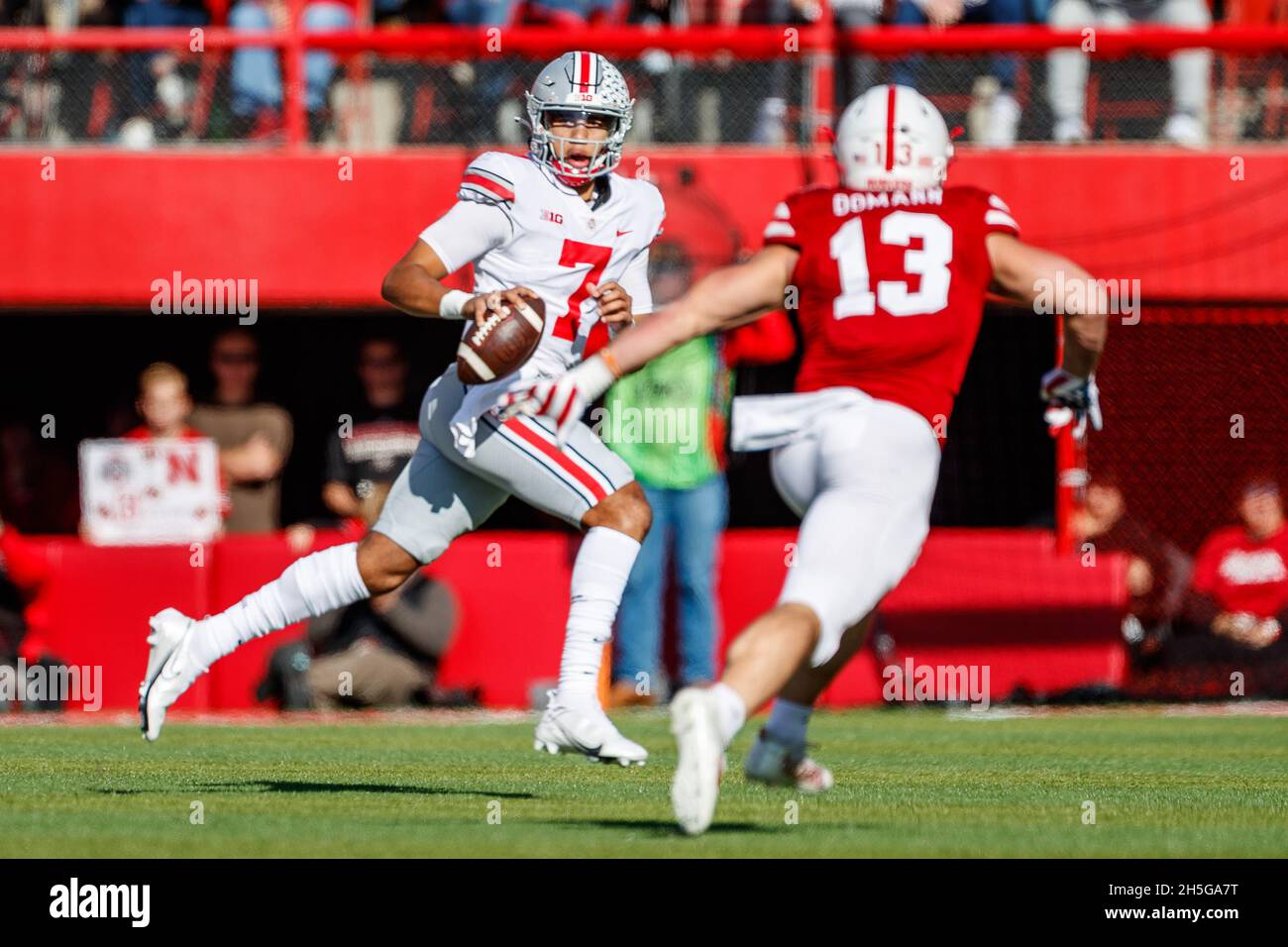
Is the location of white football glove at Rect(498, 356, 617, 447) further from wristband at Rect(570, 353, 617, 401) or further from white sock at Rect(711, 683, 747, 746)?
white sock at Rect(711, 683, 747, 746)

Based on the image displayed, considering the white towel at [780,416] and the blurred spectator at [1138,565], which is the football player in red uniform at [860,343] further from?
the blurred spectator at [1138,565]

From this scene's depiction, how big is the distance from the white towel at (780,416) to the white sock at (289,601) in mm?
2049

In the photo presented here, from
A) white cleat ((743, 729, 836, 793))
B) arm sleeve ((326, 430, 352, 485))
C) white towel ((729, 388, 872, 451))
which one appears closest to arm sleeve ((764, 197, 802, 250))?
white towel ((729, 388, 872, 451))

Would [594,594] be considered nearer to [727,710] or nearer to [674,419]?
[727,710]

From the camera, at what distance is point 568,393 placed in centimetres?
584

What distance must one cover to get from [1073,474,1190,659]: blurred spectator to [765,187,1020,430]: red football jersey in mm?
7368

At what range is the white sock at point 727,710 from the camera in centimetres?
548

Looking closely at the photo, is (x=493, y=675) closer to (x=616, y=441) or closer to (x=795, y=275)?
(x=616, y=441)

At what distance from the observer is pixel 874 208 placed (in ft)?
20.5

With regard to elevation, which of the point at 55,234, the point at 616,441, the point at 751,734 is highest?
the point at 55,234

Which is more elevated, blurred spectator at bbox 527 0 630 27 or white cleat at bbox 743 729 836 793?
blurred spectator at bbox 527 0 630 27

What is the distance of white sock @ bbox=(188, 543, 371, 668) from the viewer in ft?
25.2
